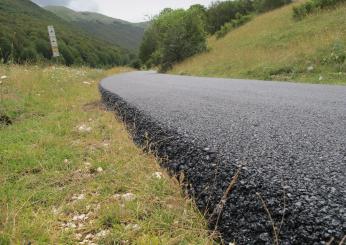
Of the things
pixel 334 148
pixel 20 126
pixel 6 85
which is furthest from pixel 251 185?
pixel 6 85

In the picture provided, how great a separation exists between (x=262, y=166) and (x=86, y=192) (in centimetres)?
114

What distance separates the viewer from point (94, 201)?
2178 millimetres

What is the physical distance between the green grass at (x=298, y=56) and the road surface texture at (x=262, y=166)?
5551 millimetres

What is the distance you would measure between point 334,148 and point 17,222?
5.87 ft

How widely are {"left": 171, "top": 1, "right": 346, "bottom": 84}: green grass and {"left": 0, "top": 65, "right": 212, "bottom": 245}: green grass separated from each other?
20.6 feet

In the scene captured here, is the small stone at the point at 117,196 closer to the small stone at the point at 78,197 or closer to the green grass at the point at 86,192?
the green grass at the point at 86,192

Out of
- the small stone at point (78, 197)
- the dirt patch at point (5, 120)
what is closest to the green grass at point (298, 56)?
the dirt patch at point (5, 120)

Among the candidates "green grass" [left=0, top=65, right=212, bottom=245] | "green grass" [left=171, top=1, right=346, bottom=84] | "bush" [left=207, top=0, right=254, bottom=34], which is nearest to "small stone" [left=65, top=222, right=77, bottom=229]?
"green grass" [left=0, top=65, right=212, bottom=245]

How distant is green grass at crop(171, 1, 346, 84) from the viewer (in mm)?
9328

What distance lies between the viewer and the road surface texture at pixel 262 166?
1.38 metres

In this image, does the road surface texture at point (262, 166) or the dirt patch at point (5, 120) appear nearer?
the road surface texture at point (262, 166)

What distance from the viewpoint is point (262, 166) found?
1.83m

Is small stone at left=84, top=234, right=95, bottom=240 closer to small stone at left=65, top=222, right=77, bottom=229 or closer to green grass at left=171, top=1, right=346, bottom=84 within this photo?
small stone at left=65, top=222, right=77, bottom=229

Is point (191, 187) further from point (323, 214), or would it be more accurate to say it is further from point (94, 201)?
point (323, 214)
